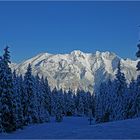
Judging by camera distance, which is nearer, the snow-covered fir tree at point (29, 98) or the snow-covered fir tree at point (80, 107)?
the snow-covered fir tree at point (29, 98)

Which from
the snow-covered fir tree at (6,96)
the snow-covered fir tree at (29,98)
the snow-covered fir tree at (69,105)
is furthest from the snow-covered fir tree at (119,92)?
the snow-covered fir tree at (69,105)

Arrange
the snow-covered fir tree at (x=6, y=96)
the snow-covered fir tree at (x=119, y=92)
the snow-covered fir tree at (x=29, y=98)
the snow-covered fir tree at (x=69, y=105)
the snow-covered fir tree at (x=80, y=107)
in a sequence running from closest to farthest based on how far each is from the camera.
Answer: the snow-covered fir tree at (x=6, y=96), the snow-covered fir tree at (x=29, y=98), the snow-covered fir tree at (x=119, y=92), the snow-covered fir tree at (x=69, y=105), the snow-covered fir tree at (x=80, y=107)

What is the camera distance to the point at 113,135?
118 ft

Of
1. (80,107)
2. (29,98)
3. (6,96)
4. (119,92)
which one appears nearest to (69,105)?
(80,107)

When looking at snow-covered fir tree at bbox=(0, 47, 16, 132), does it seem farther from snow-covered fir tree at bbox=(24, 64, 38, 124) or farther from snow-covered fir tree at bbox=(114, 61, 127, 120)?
snow-covered fir tree at bbox=(114, 61, 127, 120)

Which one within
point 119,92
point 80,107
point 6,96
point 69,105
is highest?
point 69,105

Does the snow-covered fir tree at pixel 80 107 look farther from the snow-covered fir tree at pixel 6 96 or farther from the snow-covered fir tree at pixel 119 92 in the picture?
the snow-covered fir tree at pixel 6 96

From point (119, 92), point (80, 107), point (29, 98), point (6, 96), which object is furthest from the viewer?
point (80, 107)

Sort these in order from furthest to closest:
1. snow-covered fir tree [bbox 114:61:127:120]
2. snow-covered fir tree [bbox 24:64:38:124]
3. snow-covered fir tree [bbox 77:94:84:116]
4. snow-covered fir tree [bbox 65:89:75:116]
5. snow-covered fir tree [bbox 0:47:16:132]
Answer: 1. snow-covered fir tree [bbox 77:94:84:116]
2. snow-covered fir tree [bbox 65:89:75:116]
3. snow-covered fir tree [bbox 114:61:127:120]
4. snow-covered fir tree [bbox 24:64:38:124]
5. snow-covered fir tree [bbox 0:47:16:132]

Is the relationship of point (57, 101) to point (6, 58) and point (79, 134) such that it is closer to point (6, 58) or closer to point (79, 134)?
point (6, 58)

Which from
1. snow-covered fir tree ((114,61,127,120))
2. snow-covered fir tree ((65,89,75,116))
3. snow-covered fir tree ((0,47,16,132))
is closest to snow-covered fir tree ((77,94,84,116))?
snow-covered fir tree ((65,89,75,116))

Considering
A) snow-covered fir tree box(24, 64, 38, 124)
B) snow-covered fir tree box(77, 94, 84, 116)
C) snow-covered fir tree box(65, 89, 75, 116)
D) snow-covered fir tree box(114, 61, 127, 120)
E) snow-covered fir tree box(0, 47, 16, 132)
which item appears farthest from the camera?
snow-covered fir tree box(77, 94, 84, 116)

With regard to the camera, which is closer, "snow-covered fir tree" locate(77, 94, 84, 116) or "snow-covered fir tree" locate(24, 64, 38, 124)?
"snow-covered fir tree" locate(24, 64, 38, 124)

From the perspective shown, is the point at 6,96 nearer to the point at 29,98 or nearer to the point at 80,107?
the point at 29,98
